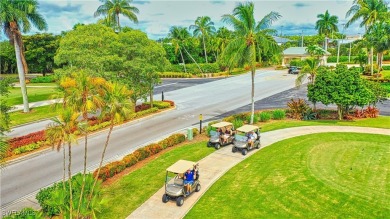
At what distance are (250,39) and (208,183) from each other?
14.3 m

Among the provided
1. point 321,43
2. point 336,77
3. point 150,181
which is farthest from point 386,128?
point 321,43

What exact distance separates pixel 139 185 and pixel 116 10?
38393 millimetres

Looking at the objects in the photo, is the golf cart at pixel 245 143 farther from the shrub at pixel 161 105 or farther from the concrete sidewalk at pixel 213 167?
the shrub at pixel 161 105

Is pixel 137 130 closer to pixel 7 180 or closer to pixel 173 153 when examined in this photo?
pixel 173 153

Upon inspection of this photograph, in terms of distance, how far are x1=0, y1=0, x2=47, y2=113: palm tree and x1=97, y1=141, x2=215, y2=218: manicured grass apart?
22.2 m

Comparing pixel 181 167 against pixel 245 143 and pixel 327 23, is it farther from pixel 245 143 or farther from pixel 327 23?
pixel 327 23

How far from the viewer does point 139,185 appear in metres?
18.2

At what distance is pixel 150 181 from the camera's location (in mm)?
18781

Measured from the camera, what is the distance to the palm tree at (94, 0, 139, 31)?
49594 mm

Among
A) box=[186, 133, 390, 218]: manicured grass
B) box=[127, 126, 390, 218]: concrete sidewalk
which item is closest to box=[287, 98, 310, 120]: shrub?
box=[127, 126, 390, 218]: concrete sidewalk

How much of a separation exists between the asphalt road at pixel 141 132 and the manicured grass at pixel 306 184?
959 centimetres

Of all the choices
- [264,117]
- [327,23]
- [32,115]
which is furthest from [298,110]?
[327,23]

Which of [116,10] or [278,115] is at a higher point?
[116,10]

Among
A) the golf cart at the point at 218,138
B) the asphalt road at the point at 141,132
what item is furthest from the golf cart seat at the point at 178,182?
the asphalt road at the point at 141,132
